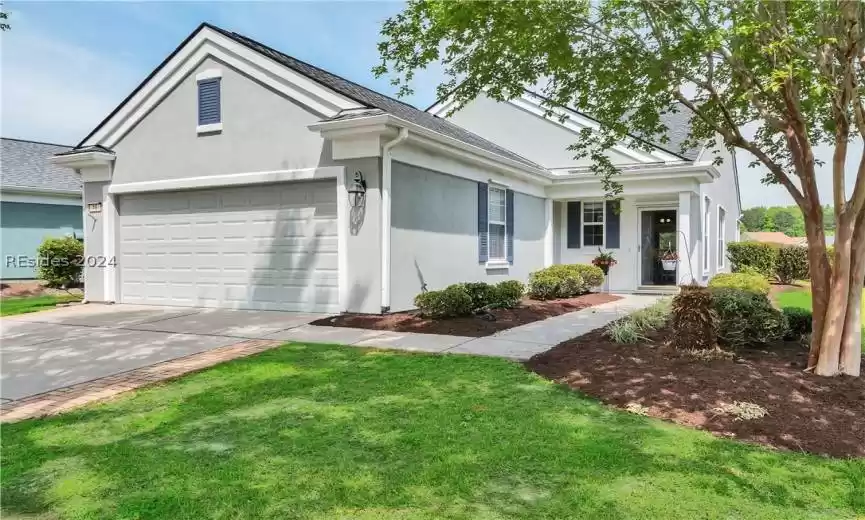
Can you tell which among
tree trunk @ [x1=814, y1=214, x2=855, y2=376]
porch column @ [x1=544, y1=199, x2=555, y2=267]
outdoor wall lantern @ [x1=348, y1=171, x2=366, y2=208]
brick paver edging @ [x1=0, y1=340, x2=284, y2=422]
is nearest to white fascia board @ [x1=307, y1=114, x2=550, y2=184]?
outdoor wall lantern @ [x1=348, y1=171, x2=366, y2=208]

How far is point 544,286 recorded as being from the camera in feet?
42.1

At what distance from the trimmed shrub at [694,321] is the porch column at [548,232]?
31.1 ft

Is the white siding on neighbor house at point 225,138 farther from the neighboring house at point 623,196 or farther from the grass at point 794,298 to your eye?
the grass at point 794,298

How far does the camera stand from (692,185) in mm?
14289

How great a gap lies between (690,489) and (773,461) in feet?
2.80

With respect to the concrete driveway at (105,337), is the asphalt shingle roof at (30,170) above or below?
above

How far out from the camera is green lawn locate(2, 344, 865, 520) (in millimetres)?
3045

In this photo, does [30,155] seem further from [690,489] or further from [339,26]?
[690,489]

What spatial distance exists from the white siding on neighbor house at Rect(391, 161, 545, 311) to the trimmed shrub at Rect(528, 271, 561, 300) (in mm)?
905

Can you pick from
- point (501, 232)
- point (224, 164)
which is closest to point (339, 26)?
point (224, 164)

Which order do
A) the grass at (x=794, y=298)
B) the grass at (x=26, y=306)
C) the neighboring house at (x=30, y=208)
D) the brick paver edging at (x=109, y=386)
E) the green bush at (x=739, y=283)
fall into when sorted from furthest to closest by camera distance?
the neighboring house at (x=30, y=208) → the grass at (x=794, y=298) → the green bush at (x=739, y=283) → the grass at (x=26, y=306) → the brick paver edging at (x=109, y=386)

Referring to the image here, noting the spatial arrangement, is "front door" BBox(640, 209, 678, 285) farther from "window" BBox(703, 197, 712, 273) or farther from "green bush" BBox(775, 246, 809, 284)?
"green bush" BBox(775, 246, 809, 284)

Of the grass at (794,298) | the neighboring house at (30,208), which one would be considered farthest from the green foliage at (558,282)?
the neighboring house at (30,208)

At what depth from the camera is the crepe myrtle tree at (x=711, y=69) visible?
201 inches
